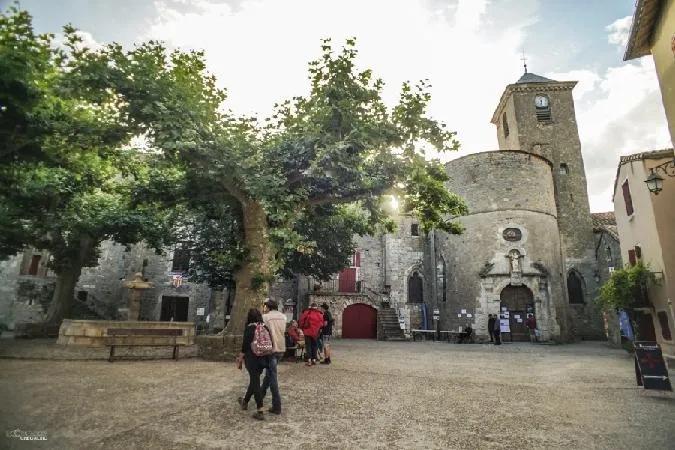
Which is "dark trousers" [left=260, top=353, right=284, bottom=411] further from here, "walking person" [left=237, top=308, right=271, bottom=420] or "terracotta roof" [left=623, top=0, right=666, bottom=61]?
"terracotta roof" [left=623, top=0, right=666, bottom=61]

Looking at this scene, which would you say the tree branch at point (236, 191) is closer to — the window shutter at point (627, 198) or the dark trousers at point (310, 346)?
the dark trousers at point (310, 346)

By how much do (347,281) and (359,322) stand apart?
3.01 meters

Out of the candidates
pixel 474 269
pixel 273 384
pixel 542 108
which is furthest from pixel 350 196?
pixel 542 108

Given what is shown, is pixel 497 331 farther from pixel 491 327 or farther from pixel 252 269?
pixel 252 269

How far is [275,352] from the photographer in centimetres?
527

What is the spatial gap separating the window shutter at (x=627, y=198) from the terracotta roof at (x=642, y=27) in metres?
6.75

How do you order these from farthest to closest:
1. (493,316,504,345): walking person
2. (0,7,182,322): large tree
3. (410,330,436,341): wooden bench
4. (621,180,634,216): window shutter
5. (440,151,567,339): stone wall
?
(410,330,436,341): wooden bench < (440,151,567,339): stone wall < (493,316,504,345): walking person < (621,180,634,216): window shutter < (0,7,182,322): large tree

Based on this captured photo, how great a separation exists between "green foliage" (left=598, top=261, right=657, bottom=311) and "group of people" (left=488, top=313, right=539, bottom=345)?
6.43 metres

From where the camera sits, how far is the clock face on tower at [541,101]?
1145 inches

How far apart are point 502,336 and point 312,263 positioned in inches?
477

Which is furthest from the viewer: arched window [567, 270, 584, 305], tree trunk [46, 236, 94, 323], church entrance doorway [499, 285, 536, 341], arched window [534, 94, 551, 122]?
arched window [534, 94, 551, 122]

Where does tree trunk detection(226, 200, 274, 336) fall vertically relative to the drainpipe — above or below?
below

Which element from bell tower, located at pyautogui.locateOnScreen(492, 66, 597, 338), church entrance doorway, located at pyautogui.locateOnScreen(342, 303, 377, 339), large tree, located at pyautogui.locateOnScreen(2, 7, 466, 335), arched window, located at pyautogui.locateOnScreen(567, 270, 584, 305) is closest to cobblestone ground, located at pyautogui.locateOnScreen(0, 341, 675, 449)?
large tree, located at pyautogui.locateOnScreen(2, 7, 466, 335)

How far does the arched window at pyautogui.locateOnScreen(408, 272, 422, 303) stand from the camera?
26266 millimetres
